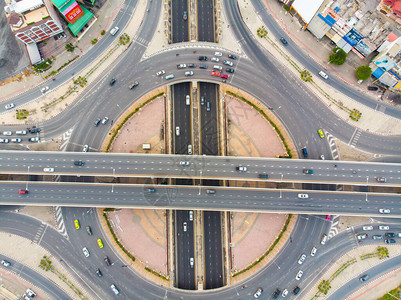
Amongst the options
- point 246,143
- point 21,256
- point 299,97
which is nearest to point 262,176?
point 246,143

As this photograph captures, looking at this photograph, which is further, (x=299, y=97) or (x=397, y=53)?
(x=299, y=97)

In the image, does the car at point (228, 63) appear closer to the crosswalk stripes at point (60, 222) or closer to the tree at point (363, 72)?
the tree at point (363, 72)

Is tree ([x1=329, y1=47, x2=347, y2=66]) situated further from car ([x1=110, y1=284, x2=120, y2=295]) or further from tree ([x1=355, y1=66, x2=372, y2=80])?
car ([x1=110, y1=284, x2=120, y2=295])

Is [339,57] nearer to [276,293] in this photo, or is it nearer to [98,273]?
[276,293]

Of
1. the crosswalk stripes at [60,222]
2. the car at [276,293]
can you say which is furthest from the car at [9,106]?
the car at [276,293]

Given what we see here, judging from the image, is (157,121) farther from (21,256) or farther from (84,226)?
(21,256)

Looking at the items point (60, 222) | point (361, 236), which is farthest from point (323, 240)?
point (60, 222)
